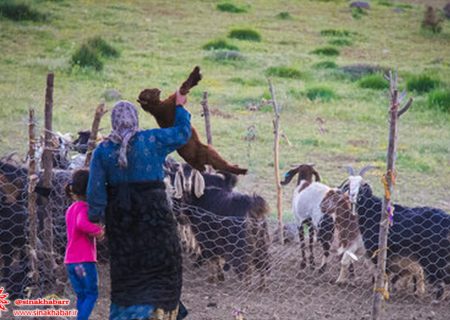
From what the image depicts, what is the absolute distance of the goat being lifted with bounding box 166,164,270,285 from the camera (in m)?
7.54

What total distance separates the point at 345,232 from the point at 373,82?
1058cm

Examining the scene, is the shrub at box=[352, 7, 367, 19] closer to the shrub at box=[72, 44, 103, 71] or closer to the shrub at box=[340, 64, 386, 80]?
the shrub at box=[340, 64, 386, 80]

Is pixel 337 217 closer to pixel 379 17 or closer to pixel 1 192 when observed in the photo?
pixel 1 192

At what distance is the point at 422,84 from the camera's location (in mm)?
18125

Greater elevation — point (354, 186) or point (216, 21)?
point (354, 186)

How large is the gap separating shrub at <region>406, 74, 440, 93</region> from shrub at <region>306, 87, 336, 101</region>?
6.88 ft

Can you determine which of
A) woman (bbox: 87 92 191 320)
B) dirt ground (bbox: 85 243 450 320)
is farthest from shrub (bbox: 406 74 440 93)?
woman (bbox: 87 92 191 320)

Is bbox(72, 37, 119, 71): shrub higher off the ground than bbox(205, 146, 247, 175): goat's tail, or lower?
lower

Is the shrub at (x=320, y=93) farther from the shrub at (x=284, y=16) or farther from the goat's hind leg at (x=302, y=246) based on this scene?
the shrub at (x=284, y=16)

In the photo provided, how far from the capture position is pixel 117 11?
2767 cm

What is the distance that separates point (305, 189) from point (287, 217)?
0.96m

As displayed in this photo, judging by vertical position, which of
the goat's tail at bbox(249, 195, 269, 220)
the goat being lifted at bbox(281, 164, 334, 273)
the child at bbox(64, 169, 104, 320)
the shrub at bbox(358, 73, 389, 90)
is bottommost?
the shrub at bbox(358, 73, 389, 90)

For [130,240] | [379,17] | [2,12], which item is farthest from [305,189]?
[379,17]

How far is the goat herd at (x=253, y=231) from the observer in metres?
7.26
